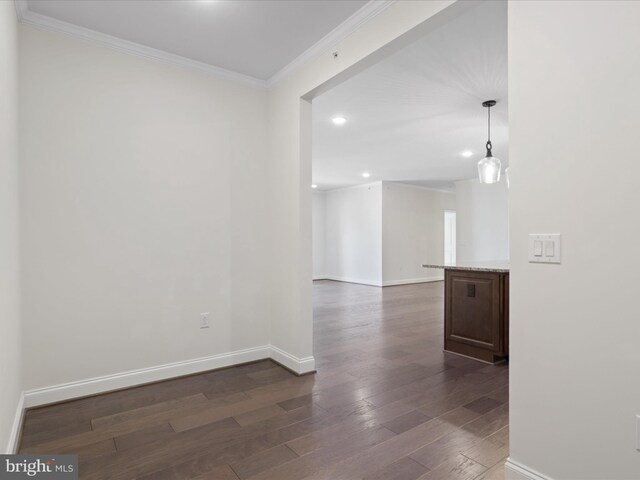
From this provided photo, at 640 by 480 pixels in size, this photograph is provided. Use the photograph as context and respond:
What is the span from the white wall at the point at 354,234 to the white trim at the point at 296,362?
6.04 metres

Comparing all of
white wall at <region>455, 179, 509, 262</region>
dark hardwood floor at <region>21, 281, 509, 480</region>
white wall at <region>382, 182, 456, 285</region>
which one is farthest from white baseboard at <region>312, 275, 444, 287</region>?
dark hardwood floor at <region>21, 281, 509, 480</region>

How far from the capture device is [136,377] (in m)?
2.79

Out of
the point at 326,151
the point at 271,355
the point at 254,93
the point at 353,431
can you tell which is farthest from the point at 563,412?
the point at 326,151

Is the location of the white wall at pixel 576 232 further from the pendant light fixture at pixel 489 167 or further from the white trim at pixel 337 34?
the pendant light fixture at pixel 489 167

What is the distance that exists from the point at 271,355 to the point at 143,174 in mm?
1934

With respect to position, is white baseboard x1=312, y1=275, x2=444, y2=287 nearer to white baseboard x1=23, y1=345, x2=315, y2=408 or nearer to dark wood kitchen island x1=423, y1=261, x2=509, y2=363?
dark wood kitchen island x1=423, y1=261, x2=509, y2=363

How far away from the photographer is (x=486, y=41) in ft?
8.86

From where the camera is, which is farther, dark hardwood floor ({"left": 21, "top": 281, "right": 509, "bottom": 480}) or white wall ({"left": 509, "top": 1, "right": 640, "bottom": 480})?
dark hardwood floor ({"left": 21, "top": 281, "right": 509, "bottom": 480})

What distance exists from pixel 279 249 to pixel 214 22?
1813mm

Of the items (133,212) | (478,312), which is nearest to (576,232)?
(478,312)

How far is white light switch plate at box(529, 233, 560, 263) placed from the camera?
148 centimetres

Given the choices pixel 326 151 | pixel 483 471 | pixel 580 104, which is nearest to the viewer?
pixel 580 104

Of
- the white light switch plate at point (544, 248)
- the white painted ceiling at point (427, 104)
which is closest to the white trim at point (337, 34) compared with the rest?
the white painted ceiling at point (427, 104)

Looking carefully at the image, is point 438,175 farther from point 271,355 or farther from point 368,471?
point 368,471
